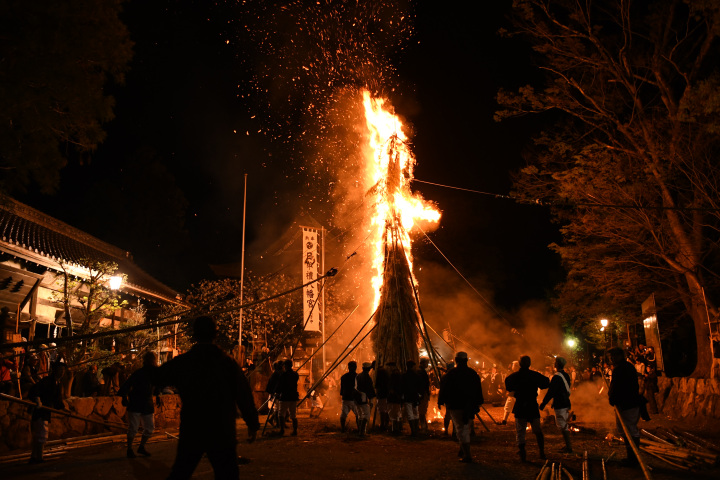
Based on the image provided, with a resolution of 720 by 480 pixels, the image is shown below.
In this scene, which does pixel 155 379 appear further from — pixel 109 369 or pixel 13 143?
pixel 109 369

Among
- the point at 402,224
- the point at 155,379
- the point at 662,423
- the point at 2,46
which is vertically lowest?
the point at 662,423

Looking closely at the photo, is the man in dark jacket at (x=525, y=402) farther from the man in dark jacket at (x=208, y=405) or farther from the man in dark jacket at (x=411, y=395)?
the man in dark jacket at (x=208, y=405)

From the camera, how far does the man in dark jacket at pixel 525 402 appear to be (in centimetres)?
797

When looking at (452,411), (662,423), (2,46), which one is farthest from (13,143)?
(662,423)

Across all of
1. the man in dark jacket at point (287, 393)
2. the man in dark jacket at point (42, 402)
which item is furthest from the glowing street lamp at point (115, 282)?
the man in dark jacket at point (42, 402)

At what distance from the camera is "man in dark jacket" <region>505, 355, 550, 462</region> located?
7973 mm

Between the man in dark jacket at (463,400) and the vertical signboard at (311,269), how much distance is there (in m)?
9.86

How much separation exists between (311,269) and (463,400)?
36.5ft

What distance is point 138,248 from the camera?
31.7 m

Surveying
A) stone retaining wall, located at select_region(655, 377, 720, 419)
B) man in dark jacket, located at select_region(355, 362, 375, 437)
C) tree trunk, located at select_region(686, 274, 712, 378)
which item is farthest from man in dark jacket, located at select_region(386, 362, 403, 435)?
tree trunk, located at select_region(686, 274, 712, 378)

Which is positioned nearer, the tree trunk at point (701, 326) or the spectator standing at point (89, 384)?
the spectator standing at point (89, 384)

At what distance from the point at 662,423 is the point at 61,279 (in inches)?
702

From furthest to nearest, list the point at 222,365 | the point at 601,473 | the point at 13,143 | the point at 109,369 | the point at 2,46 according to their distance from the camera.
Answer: the point at 109,369, the point at 13,143, the point at 2,46, the point at 601,473, the point at 222,365

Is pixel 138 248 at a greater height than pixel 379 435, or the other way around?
pixel 138 248
